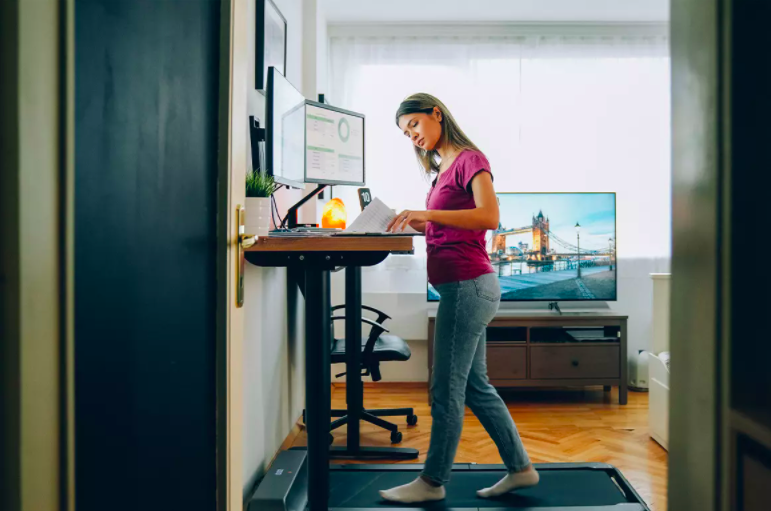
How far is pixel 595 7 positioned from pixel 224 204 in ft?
11.0

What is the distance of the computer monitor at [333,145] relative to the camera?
2.27 metres

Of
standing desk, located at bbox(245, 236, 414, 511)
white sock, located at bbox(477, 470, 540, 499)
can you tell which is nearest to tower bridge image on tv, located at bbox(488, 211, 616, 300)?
white sock, located at bbox(477, 470, 540, 499)

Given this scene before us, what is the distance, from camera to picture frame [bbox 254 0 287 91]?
228 cm

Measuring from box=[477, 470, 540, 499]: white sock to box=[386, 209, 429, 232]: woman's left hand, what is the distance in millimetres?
985

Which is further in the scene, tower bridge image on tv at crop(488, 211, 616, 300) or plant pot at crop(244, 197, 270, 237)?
tower bridge image on tv at crop(488, 211, 616, 300)

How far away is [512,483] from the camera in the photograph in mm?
2043

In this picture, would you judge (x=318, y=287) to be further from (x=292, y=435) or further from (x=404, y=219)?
(x=292, y=435)

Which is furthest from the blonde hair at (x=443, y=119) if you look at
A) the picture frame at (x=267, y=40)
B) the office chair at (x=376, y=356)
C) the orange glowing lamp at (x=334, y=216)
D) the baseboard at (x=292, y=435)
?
the baseboard at (x=292, y=435)

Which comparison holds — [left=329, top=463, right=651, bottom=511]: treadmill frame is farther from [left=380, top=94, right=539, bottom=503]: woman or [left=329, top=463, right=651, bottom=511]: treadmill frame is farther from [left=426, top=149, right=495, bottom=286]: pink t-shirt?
[left=426, top=149, right=495, bottom=286]: pink t-shirt

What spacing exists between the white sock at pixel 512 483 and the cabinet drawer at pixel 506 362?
1441 millimetres

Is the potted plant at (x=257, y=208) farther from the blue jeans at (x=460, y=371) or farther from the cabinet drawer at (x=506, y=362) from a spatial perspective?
the cabinet drawer at (x=506, y=362)

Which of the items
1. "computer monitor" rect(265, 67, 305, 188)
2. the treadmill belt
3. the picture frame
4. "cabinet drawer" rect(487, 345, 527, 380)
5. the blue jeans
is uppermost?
the picture frame

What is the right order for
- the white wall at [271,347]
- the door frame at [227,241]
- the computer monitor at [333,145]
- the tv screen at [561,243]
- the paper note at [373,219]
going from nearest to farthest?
the door frame at [227,241] → the paper note at [373,219] → the white wall at [271,347] → the computer monitor at [333,145] → the tv screen at [561,243]


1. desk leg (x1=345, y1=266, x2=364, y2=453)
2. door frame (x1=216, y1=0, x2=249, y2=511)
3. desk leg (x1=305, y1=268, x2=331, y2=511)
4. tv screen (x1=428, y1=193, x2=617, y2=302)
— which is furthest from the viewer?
tv screen (x1=428, y1=193, x2=617, y2=302)
